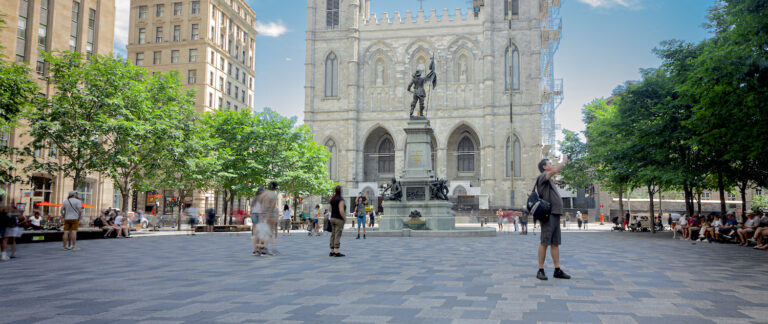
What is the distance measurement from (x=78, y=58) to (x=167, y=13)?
35267 mm

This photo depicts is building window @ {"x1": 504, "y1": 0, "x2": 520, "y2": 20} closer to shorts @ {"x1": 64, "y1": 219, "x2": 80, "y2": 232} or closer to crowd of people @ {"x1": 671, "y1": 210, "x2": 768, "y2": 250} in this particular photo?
crowd of people @ {"x1": 671, "y1": 210, "x2": 768, "y2": 250}

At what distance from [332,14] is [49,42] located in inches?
1185

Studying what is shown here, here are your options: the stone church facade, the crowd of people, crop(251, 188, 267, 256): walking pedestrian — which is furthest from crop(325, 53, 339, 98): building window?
crop(251, 188, 267, 256): walking pedestrian

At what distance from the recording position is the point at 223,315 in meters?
4.59

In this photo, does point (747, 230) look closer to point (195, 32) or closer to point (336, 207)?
point (336, 207)

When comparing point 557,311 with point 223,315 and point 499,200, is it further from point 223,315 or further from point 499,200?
point 499,200

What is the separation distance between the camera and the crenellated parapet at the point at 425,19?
176ft

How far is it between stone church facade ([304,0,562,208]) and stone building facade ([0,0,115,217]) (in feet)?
75.8

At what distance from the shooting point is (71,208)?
12.7 meters

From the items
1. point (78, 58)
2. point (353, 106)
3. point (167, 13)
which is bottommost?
point (78, 58)

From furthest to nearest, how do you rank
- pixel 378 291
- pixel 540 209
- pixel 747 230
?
pixel 747 230, pixel 540 209, pixel 378 291

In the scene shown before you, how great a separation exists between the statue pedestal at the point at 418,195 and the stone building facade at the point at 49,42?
17688mm

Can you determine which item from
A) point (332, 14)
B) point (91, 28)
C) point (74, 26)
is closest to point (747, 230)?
point (74, 26)

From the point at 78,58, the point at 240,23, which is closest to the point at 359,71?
the point at 240,23
